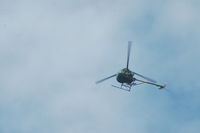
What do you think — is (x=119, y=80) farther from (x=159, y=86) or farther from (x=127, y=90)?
(x=159, y=86)

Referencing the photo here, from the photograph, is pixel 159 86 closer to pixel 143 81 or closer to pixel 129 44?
pixel 143 81

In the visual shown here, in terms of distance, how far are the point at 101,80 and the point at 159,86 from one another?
52.2 ft

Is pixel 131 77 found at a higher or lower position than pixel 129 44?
A: lower

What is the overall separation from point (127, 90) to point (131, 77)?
4.54 meters

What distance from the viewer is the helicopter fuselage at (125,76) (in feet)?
412

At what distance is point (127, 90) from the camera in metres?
124

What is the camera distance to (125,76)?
411ft

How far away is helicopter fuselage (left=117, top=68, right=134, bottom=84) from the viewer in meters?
126

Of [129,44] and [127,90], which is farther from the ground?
[129,44]

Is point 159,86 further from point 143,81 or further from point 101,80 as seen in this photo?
point 101,80

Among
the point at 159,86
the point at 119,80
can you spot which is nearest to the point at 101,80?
the point at 119,80

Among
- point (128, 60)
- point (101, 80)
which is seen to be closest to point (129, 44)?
point (128, 60)

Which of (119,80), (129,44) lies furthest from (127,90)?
(129,44)

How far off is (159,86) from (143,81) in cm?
455
